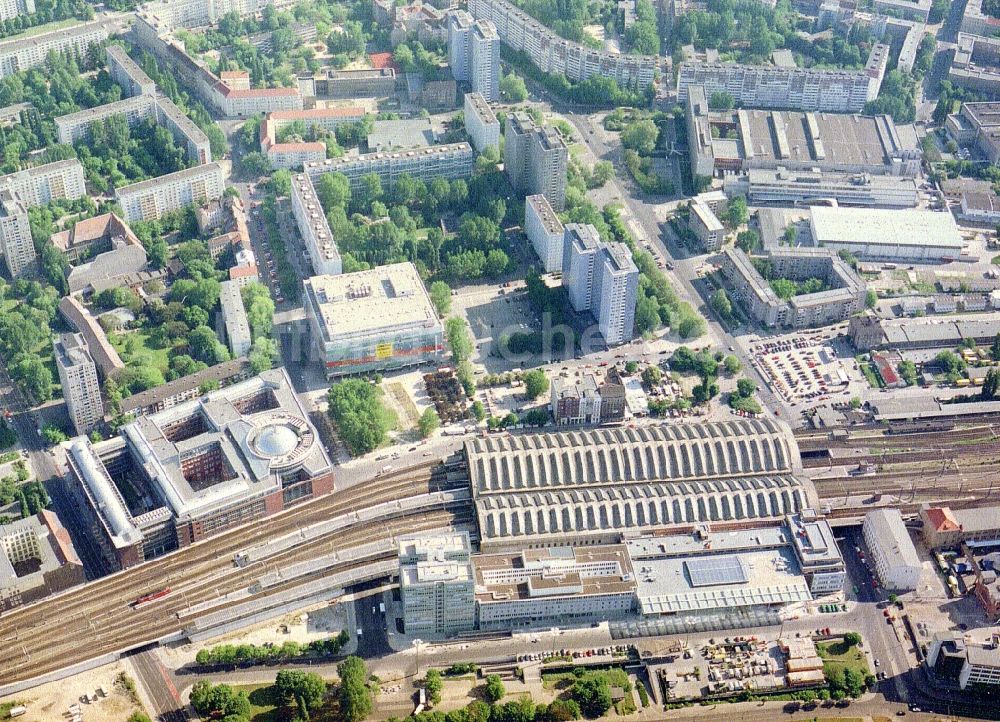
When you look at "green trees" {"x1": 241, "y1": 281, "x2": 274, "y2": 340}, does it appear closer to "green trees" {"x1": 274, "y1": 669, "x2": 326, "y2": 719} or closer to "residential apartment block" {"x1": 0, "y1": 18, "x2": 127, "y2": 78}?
"green trees" {"x1": 274, "y1": 669, "x2": 326, "y2": 719}

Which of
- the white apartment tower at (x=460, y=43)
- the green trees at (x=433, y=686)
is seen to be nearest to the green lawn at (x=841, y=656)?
the green trees at (x=433, y=686)

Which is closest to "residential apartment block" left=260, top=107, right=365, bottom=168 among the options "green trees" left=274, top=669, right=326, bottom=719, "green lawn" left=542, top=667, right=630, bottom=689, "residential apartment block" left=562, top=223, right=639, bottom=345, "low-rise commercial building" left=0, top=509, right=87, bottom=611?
"residential apartment block" left=562, top=223, right=639, bottom=345

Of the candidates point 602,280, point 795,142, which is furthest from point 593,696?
point 795,142

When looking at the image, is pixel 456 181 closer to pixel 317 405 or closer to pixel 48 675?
pixel 317 405

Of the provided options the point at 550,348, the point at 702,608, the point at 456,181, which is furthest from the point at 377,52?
the point at 702,608

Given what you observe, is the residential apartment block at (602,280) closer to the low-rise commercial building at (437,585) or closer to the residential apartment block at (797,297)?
the residential apartment block at (797,297)
